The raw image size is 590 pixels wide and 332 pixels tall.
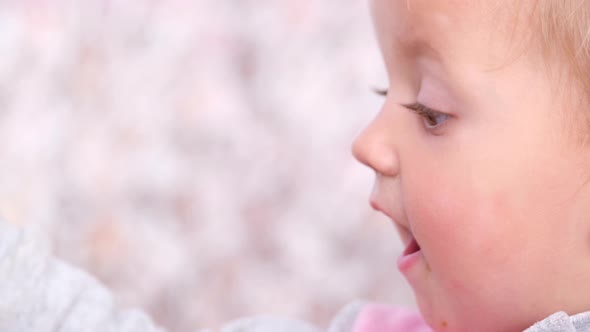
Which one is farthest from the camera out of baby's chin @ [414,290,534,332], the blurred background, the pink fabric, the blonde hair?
the blurred background

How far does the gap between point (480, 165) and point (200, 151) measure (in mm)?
931

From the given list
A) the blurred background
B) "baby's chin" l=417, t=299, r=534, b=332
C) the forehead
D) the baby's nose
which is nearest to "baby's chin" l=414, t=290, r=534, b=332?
"baby's chin" l=417, t=299, r=534, b=332

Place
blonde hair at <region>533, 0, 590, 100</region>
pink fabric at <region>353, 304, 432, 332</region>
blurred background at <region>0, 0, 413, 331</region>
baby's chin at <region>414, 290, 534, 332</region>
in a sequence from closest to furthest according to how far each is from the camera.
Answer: blonde hair at <region>533, 0, 590, 100</region>, baby's chin at <region>414, 290, 534, 332</region>, pink fabric at <region>353, 304, 432, 332</region>, blurred background at <region>0, 0, 413, 331</region>

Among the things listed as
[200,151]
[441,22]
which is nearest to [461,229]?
[441,22]

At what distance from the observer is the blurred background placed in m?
1.63

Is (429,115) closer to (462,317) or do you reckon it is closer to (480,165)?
(480,165)

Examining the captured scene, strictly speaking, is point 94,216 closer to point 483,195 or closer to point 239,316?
point 239,316

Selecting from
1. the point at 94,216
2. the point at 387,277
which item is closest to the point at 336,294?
Answer: the point at 387,277

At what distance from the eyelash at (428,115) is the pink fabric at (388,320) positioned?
319 mm

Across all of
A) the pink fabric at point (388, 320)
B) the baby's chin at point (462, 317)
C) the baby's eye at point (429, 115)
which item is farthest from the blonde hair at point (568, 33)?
the pink fabric at point (388, 320)

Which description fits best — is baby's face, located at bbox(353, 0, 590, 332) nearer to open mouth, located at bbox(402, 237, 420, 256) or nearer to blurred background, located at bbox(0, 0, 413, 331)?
open mouth, located at bbox(402, 237, 420, 256)

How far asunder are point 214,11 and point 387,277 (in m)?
0.60

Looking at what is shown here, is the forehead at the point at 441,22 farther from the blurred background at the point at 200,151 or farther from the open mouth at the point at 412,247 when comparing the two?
the blurred background at the point at 200,151

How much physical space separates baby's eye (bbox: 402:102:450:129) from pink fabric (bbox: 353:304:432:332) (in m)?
0.32
